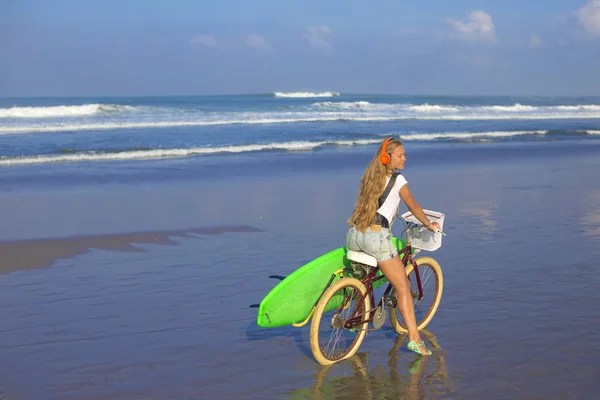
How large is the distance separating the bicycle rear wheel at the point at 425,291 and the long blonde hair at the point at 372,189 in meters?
0.85

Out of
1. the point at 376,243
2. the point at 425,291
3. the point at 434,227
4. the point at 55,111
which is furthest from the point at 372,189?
the point at 55,111

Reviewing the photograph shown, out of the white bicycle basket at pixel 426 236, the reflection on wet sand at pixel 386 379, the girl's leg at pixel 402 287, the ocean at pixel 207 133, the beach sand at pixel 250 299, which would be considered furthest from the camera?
the ocean at pixel 207 133

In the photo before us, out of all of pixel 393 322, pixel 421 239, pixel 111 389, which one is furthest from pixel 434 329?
pixel 111 389

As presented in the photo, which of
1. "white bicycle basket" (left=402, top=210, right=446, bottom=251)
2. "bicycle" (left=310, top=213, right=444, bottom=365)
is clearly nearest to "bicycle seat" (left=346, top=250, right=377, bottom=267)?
"bicycle" (left=310, top=213, right=444, bottom=365)

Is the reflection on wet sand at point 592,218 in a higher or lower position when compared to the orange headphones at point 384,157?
lower

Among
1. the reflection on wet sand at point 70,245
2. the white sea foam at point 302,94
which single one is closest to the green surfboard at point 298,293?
the reflection on wet sand at point 70,245

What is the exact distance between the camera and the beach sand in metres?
5.00

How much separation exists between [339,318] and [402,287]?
1.75ft

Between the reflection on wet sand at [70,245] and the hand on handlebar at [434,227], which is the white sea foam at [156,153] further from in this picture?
the hand on handlebar at [434,227]

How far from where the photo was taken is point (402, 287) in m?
5.40

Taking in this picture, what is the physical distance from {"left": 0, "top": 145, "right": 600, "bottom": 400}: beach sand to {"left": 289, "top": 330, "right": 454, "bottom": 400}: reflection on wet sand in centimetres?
2

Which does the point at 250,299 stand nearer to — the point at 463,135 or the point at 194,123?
the point at 463,135

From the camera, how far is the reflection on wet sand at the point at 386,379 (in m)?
4.80

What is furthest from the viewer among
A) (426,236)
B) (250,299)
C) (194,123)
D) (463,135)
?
(194,123)
